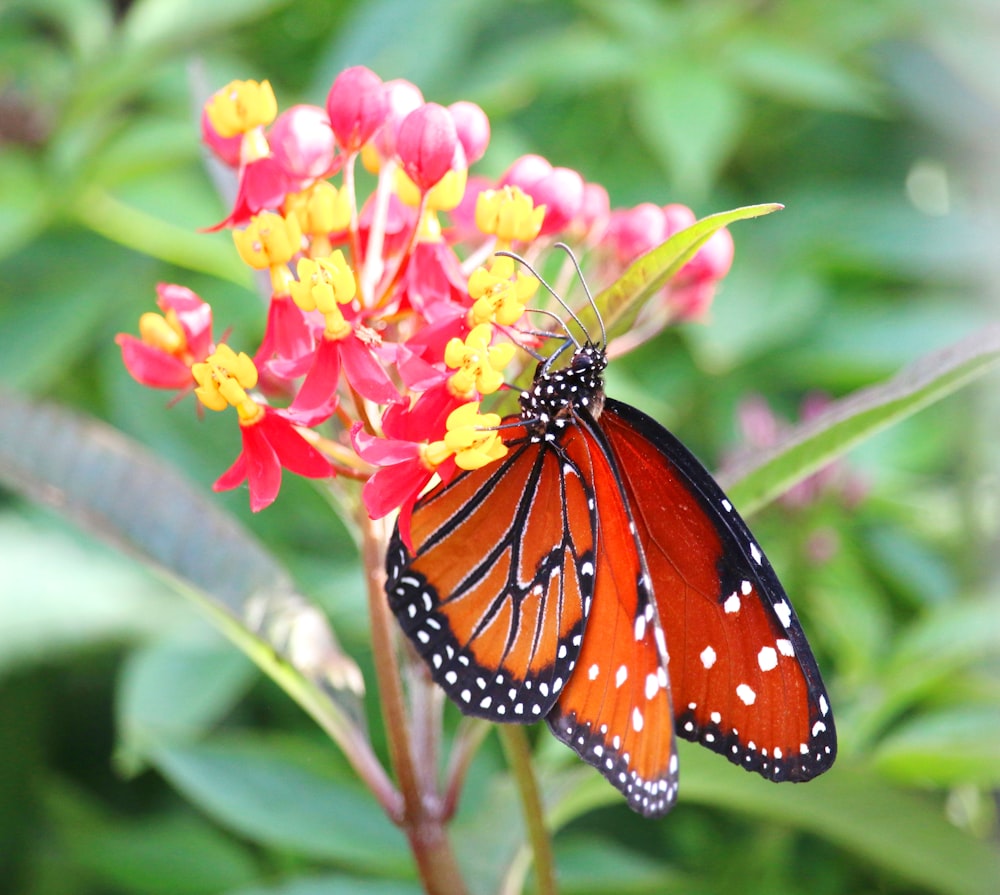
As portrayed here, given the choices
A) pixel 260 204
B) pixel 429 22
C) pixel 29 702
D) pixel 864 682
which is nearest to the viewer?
pixel 260 204

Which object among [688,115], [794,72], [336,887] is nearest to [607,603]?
[336,887]

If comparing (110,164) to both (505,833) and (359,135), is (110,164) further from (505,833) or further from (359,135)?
(505,833)

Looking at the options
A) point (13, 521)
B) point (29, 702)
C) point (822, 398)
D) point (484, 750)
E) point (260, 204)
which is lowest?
point (484, 750)

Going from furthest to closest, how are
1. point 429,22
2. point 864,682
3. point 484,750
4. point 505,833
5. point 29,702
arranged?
point 429,22 < point 29,702 < point 484,750 < point 864,682 < point 505,833

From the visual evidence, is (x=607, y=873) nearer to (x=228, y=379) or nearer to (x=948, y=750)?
(x=948, y=750)

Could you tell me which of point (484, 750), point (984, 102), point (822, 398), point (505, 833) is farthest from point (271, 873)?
point (984, 102)

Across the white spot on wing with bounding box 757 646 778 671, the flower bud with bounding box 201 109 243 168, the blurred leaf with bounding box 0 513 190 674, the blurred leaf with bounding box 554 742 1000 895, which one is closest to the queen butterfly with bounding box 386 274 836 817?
the white spot on wing with bounding box 757 646 778 671
